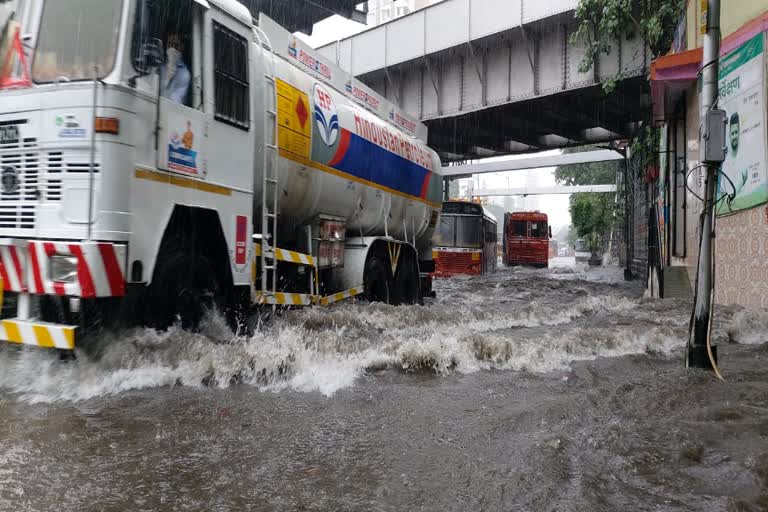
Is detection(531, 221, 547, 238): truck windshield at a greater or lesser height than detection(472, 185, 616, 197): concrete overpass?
lesser

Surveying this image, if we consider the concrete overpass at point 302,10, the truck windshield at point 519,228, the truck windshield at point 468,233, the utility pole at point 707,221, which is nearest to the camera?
the utility pole at point 707,221

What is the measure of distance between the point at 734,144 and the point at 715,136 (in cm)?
528

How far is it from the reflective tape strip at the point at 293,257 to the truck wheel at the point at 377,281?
186 cm

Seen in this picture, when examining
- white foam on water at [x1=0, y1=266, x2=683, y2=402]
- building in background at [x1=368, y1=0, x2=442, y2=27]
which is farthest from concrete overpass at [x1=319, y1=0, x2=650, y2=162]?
building in background at [x1=368, y1=0, x2=442, y2=27]

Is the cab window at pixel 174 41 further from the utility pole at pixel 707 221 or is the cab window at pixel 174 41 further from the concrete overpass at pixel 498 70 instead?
the concrete overpass at pixel 498 70

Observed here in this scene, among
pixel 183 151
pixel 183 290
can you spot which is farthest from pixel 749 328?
pixel 183 151

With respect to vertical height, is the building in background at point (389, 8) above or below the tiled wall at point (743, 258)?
above

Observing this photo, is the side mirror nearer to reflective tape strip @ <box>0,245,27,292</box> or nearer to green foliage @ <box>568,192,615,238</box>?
reflective tape strip @ <box>0,245,27,292</box>

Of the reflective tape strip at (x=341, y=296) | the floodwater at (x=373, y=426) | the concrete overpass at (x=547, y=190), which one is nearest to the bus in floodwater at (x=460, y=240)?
the reflective tape strip at (x=341, y=296)

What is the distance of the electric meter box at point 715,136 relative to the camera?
5.13 meters

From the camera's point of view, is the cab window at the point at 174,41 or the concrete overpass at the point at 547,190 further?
the concrete overpass at the point at 547,190

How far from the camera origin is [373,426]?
3.92 metres

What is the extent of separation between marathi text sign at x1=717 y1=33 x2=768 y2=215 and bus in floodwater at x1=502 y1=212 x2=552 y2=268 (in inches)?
1130

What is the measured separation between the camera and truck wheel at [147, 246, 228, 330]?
5082 millimetres
